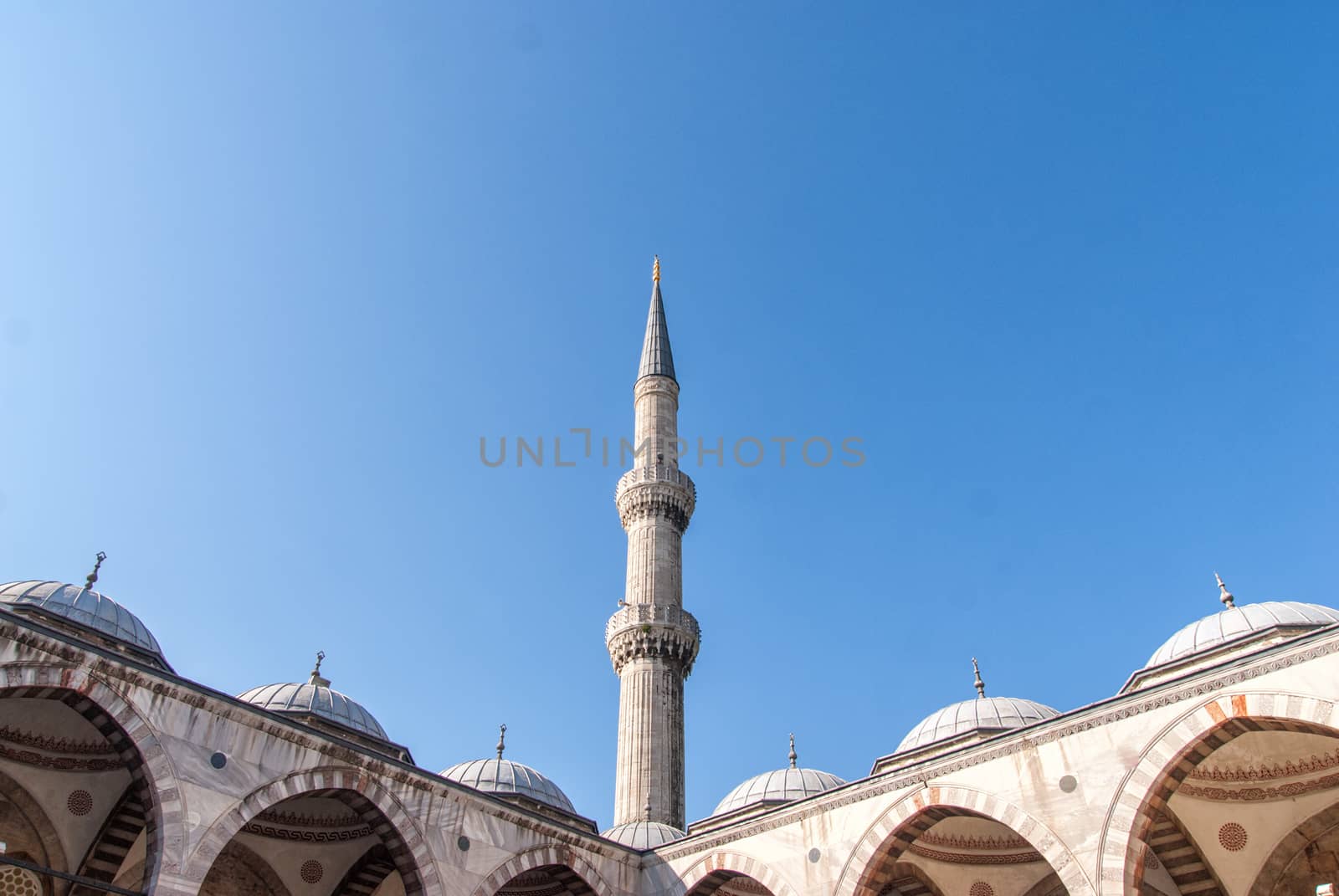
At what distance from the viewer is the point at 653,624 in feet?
84.2

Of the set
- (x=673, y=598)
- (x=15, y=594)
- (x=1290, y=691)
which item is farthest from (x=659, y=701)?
(x=1290, y=691)

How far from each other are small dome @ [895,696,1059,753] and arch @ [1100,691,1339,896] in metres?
7.11

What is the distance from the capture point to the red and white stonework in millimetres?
11562

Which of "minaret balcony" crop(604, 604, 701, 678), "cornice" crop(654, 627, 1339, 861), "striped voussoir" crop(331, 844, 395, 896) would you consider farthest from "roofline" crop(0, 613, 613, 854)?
"minaret balcony" crop(604, 604, 701, 678)

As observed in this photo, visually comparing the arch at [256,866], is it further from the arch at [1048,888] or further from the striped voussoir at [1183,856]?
the striped voussoir at [1183,856]

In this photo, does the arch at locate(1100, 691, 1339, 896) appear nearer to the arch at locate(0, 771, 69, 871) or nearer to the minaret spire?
the arch at locate(0, 771, 69, 871)

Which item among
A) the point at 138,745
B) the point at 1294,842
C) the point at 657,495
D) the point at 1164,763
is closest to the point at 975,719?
the point at 1294,842

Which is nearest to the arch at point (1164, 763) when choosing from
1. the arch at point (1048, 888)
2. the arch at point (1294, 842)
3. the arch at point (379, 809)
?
the arch at point (1294, 842)

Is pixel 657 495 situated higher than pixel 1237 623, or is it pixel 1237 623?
pixel 657 495

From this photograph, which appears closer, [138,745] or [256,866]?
[138,745]

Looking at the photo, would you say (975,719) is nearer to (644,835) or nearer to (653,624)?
(644,835)

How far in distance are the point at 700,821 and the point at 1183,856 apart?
8.12 meters

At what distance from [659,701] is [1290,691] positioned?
1577 centimetres

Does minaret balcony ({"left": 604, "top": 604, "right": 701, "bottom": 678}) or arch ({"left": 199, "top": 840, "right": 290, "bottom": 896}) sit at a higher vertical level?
minaret balcony ({"left": 604, "top": 604, "right": 701, "bottom": 678})
